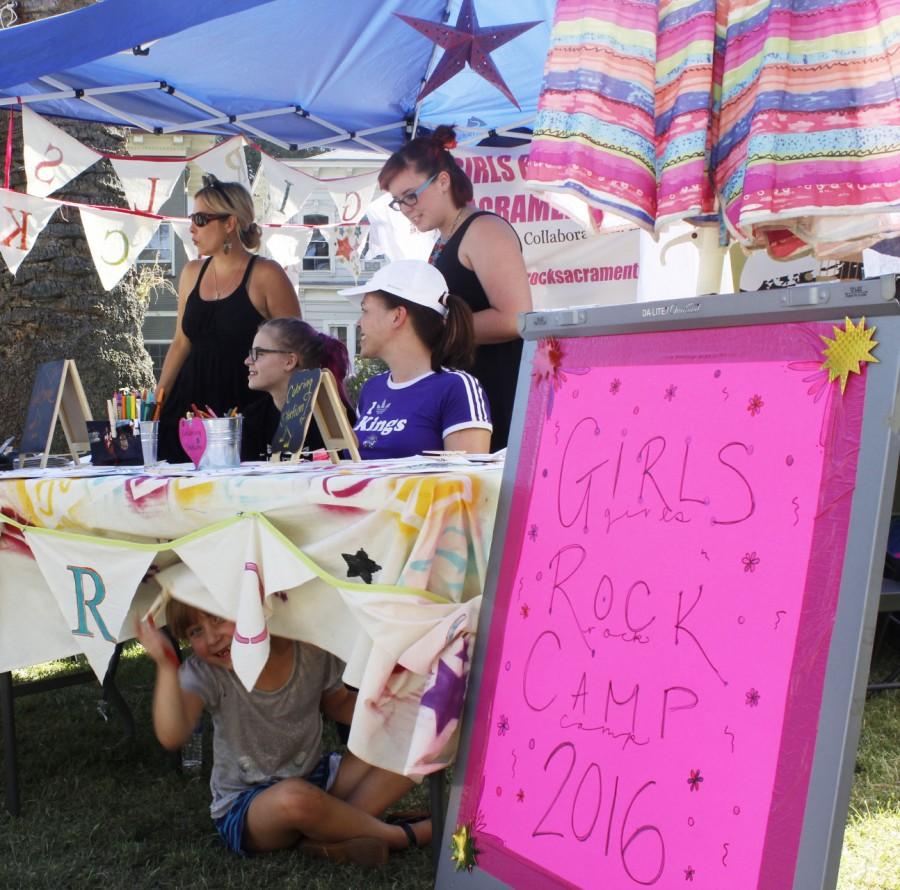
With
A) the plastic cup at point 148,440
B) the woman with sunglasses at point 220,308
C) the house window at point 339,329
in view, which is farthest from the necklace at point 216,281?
the house window at point 339,329

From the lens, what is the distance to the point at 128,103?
5293mm

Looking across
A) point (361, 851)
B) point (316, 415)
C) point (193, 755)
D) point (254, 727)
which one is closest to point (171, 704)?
point (254, 727)

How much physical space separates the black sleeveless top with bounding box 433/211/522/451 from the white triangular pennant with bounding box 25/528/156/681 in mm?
1547

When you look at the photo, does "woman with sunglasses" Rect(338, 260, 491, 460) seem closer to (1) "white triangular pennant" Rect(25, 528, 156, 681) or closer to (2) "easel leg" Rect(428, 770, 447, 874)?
(1) "white triangular pennant" Rect(25, 528, 156, 681)

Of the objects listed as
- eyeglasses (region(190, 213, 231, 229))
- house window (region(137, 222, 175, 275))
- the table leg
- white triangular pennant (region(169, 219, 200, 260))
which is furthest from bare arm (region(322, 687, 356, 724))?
house window (region(137, 222, 175, 275))

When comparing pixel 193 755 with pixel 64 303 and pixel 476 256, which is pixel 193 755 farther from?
pixel 64 303

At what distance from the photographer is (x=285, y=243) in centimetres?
712

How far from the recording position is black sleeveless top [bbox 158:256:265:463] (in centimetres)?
383

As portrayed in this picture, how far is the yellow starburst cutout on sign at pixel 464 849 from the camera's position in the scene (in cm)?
169

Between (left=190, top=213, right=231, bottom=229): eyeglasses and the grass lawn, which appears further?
(left=190, top=213, right=231, bottom=229): eyeglasses

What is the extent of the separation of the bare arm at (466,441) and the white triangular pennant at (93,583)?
893 millimetres

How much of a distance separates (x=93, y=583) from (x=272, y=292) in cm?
182

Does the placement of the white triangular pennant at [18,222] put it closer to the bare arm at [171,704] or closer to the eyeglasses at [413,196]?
the eyeglasses at [413,196]

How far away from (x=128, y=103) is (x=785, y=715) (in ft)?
15.9
